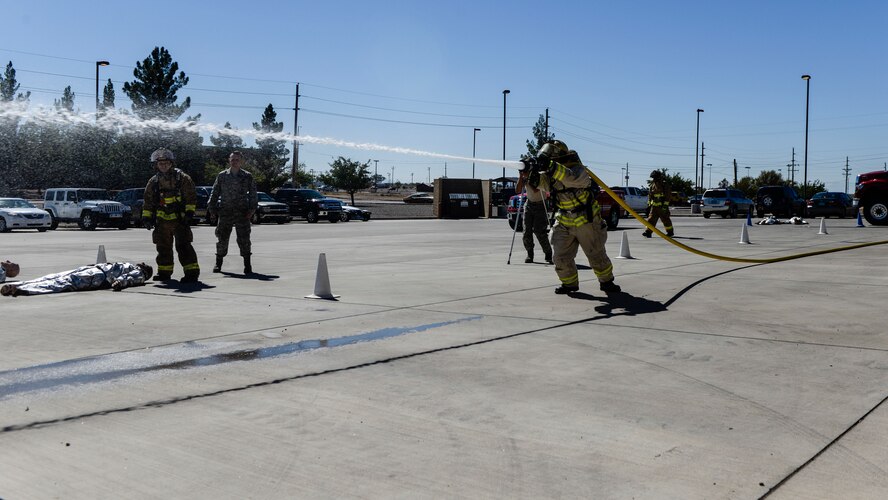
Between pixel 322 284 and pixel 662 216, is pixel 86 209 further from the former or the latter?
pixel 322 284

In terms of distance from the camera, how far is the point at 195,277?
11469mm

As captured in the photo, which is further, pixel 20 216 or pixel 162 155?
pixel 20 216

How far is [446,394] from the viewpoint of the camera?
Answer: 5.05m

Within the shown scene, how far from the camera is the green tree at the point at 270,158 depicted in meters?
61.2

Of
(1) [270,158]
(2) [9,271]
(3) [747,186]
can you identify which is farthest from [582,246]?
(3) [747,186]

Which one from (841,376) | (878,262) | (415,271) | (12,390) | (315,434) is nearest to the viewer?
(315,434)

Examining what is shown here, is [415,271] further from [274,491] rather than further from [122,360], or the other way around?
[274,491]

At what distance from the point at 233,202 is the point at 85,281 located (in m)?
2.98

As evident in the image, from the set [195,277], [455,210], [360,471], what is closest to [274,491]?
[360,471]

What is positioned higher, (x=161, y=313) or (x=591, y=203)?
(x=591, y=203)

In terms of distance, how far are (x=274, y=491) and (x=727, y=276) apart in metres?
9.58

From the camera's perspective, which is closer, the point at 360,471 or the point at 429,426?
the point at 360,471

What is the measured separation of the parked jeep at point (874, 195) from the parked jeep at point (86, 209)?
1041 inches

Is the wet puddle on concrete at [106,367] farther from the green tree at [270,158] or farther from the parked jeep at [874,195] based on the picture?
the green tree at [270,158]
